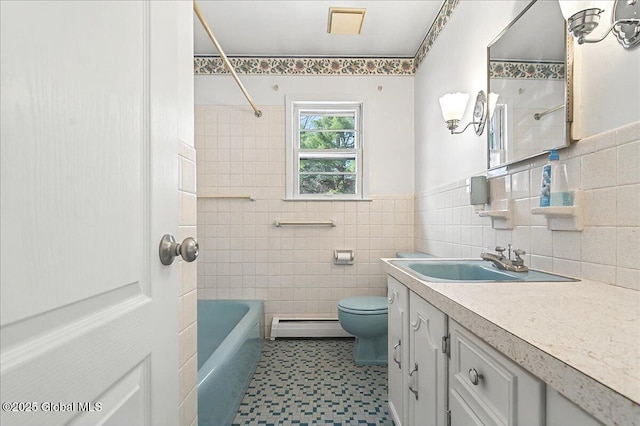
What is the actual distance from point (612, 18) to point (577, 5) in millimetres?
121

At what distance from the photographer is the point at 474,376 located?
76 cm

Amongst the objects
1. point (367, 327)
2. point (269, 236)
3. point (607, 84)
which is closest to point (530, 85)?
point (607, 84)

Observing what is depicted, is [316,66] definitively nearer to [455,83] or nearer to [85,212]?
[455,83]

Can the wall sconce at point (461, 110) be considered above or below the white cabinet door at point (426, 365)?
above

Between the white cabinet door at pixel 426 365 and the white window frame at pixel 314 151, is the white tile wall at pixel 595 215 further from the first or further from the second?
the white window frame at pixel 314 151

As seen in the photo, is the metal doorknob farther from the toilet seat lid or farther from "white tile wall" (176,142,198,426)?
the toilet seat lid

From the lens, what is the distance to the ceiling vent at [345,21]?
7.46ft

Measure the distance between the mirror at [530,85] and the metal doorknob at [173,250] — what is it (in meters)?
1.21

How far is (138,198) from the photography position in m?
0.58

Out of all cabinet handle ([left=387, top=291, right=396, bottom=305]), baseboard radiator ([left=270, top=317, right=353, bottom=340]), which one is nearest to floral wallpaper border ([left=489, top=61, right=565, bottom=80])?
cabinet handle ([left=387, top=291, right=396, bottom=305])

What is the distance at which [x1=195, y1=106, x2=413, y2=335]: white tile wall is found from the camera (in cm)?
295

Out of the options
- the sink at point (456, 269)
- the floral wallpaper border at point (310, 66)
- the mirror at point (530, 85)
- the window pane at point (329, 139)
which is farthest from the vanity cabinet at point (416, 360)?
the floral wallpaper border at point (310, 66)

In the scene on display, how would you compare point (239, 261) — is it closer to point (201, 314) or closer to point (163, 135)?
point (201, 314)

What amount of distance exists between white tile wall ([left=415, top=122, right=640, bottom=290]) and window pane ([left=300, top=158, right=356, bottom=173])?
1.60 m
